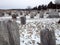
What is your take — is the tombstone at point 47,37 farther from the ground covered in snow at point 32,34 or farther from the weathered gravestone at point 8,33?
the ground covered in snow at point 32,34

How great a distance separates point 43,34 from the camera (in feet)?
12.3

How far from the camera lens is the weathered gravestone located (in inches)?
154

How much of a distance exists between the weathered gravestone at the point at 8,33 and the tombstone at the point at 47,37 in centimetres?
54

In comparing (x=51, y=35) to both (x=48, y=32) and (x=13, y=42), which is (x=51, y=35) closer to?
(x=48, y=32)

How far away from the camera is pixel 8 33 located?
3.93 m

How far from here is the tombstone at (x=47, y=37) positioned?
3719 mm

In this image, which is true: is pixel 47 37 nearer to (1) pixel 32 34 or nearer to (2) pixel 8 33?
(2) pixel 8 33

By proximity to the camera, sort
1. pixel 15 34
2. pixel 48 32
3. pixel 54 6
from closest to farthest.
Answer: pixel 48 32 → pixel 15 34 → pixel 54 6

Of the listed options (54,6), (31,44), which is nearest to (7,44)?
(31,44)

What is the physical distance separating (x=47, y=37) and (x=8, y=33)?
2.51ft

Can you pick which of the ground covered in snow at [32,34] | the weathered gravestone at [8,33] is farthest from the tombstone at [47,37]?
the ground covered in snow at [32,34]

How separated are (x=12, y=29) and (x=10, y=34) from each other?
0.11m

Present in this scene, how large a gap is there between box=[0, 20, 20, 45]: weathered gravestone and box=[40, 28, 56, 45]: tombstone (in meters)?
0.54

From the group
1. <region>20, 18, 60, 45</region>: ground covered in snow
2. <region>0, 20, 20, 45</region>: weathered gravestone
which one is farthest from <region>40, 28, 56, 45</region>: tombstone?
<region>20, 18, 60, 45</region>: ground covered in snow
